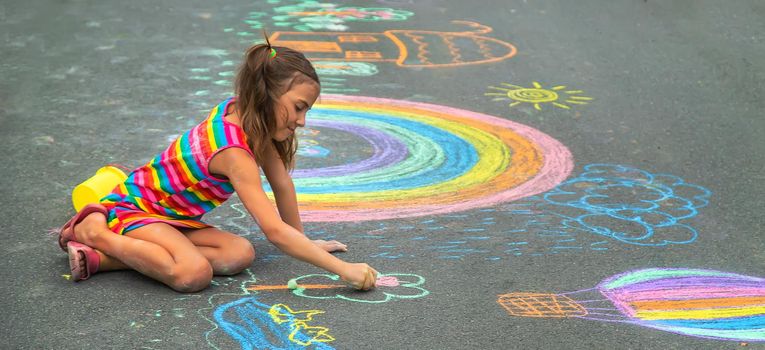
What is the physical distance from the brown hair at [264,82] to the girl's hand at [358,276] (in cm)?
55

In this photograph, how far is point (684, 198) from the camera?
14.6ft

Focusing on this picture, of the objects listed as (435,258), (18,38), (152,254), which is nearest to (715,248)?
(435,258)

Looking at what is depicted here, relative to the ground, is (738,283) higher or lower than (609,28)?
lower

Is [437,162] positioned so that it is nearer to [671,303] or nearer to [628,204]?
[628,204]

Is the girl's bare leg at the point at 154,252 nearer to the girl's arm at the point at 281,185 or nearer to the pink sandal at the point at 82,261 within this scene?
the pink sandal at the point at 82,261

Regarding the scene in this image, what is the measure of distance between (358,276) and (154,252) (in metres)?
0.71

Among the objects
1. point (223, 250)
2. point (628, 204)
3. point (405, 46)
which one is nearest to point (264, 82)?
point (223, 250)

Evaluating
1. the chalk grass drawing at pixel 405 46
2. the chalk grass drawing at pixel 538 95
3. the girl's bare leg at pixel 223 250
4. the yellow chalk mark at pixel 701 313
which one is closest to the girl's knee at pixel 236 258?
the girl's bare leg at pixel 223 250

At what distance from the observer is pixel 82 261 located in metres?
3.28

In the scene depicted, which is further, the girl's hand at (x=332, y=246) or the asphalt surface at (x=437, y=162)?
the girl's hand at (x=332, y=246)

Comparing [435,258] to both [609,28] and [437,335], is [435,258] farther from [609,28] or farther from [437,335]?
[609,28]

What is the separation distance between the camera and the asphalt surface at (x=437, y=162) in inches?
121

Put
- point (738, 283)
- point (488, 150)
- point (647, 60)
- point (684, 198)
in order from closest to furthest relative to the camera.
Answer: point (738, 283), point (684, 198), point (488, 150), point (647, 60)

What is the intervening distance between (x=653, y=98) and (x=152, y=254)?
4.09 metres
